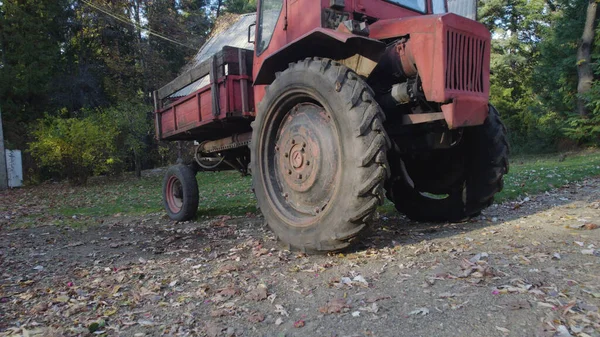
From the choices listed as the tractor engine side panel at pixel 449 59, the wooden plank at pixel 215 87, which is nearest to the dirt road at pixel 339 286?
the tractor engine side panel at pixel 449 59

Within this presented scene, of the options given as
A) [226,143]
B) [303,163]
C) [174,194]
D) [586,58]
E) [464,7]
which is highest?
[586,58]

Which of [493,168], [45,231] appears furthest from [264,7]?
[45,231]

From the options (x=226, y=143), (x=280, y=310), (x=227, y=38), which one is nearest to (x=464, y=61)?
(x=280, y=310)

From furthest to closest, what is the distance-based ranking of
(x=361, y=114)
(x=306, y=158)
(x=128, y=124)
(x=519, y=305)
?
(x=128, y=124), (x=306, y=158), (x=361, y=114), (x=519, y=305)

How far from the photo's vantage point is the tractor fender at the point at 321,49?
3509 mm

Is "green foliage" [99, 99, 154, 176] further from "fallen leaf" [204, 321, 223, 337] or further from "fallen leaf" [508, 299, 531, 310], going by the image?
"fallen leaf" [508, 299, 531, 310]

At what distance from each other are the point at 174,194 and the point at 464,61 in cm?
583

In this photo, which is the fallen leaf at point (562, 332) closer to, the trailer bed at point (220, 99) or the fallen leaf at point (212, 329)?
the fallen leaf at point (212, 329)

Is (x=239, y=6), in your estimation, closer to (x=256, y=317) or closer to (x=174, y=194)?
(x=174, y=194)

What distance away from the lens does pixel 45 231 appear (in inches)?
268

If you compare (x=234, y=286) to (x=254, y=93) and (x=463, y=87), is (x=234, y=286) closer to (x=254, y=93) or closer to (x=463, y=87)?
(x=463, y=87)

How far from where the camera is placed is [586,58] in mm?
18297

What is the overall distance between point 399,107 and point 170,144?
2147cm

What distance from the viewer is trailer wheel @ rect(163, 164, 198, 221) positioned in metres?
7.05
